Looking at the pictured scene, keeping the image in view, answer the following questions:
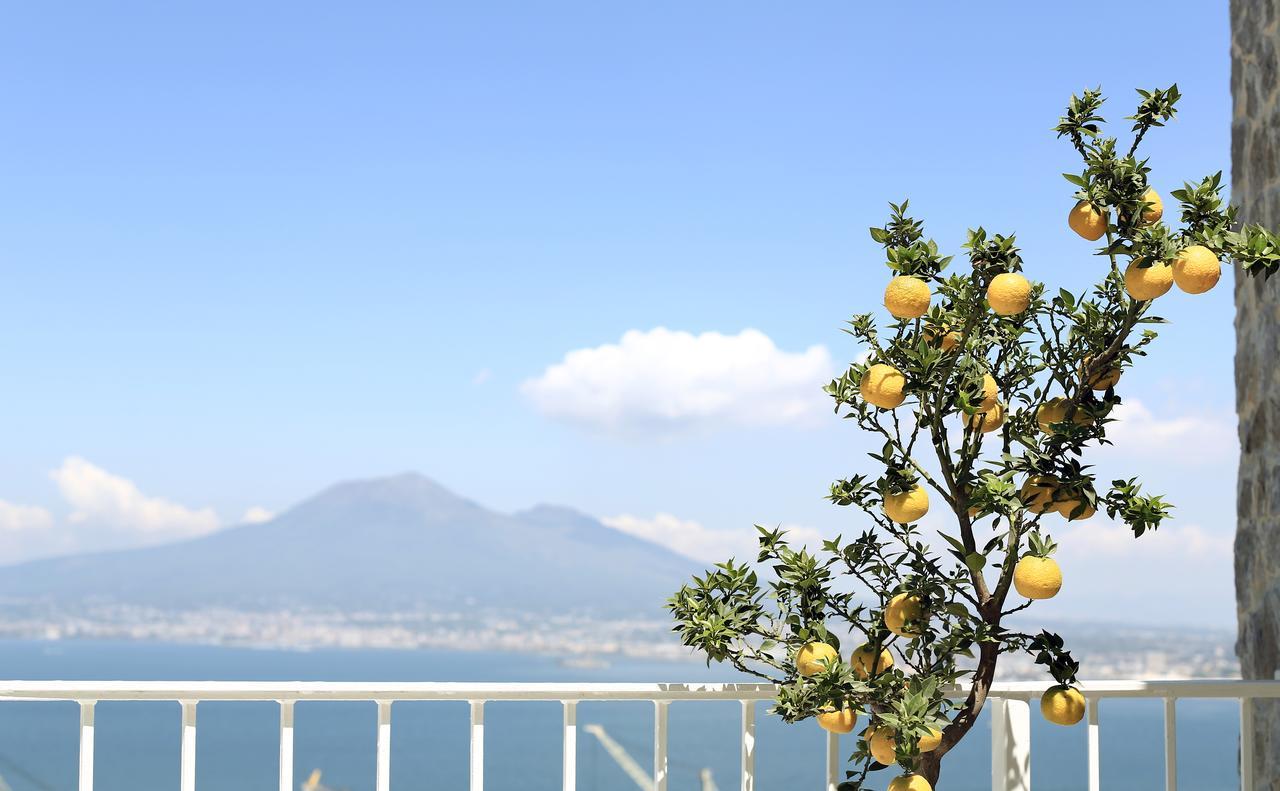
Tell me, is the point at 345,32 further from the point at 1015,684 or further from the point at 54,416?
the point at 54,416

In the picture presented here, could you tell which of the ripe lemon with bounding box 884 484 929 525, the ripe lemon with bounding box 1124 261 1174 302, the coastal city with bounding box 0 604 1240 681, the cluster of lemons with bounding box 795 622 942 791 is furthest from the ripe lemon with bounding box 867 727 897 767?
the coastal city with bounding box 0 604 1240 681

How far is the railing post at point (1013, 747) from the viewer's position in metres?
2.46

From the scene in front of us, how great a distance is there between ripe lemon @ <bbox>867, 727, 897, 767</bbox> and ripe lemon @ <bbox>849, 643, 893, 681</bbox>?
11 cm

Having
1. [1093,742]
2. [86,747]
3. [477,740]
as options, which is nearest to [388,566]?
[86,747]

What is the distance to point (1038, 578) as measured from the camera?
2.10 m

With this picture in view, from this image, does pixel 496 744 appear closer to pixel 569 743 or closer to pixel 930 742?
pixel 569 743

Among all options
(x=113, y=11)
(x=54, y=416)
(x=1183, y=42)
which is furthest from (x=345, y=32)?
(x=54, y=416)

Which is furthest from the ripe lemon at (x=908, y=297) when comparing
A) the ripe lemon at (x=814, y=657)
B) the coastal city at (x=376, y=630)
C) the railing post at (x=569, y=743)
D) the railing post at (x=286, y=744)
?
the coastal city at (x=376, y=630)

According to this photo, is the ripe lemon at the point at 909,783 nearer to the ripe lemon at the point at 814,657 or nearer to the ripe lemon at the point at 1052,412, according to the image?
the ripe lemon at the point at 814,657

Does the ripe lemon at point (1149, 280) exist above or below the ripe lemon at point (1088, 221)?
below

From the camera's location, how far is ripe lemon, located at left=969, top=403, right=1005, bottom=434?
222 centimetres

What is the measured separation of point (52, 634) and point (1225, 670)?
213 feet

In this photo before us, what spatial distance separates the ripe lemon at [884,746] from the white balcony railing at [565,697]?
0.25 meters

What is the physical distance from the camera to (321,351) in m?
65.4
